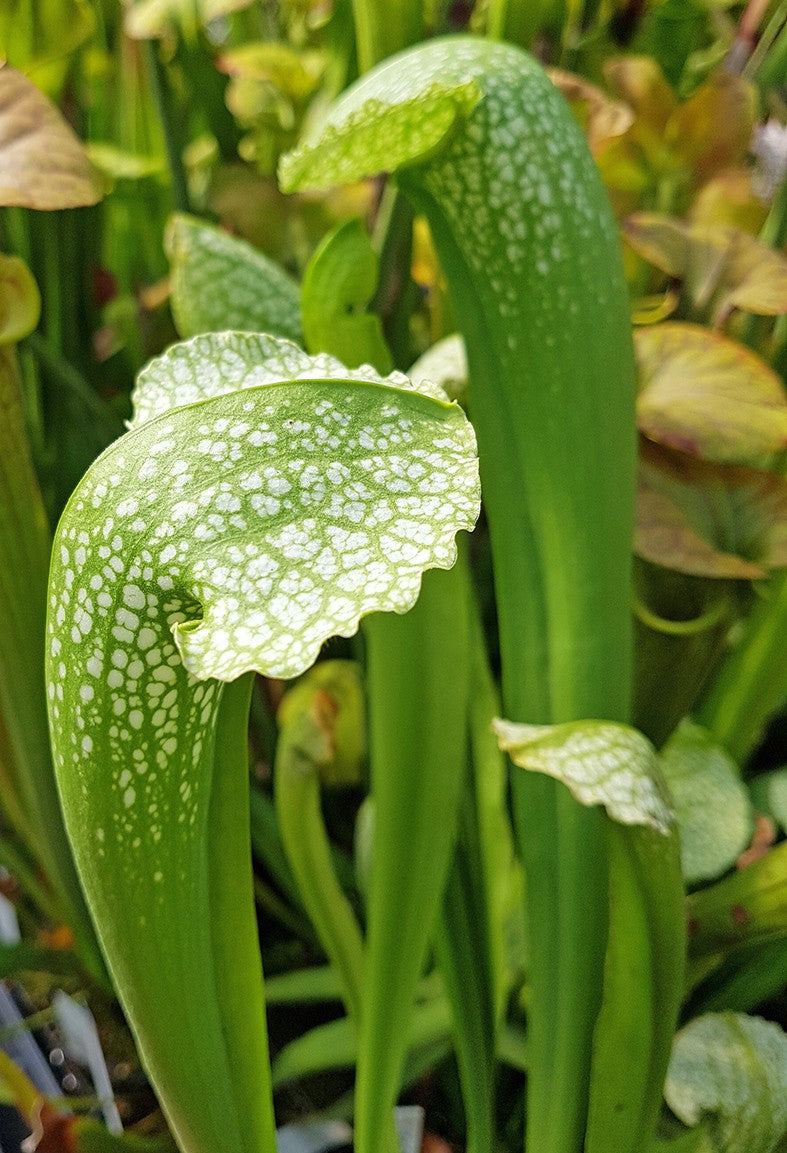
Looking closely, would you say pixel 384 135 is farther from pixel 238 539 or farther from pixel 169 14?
pixel 169 14

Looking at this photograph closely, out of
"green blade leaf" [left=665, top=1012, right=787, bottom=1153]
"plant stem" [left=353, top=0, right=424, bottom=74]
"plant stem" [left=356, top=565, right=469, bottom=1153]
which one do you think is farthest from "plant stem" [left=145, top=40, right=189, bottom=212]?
"green blade leaf" [left=665, top=1012, right=787, bottom=1153]

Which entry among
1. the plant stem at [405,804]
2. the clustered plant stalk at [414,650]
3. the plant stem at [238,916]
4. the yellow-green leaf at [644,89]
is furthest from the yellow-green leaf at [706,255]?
the plant stem at [238,916]

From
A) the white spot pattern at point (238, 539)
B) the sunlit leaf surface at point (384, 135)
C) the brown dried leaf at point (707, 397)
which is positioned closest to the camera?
the white spot pattern at point (238, 539)

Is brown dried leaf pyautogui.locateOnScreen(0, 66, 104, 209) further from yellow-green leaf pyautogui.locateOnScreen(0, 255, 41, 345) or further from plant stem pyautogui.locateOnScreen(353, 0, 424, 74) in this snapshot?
plant stem pyautogui.locateOnScreen(353, 0, 424, 74)

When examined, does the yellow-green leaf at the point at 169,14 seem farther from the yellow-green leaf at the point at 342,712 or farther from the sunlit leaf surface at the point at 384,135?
the yellow-green leaf at the point at 342,712

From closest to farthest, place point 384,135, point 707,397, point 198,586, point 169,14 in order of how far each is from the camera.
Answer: point 198,586
point 384,135
point 707,397
point 169,14

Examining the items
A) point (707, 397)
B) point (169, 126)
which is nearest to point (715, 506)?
point (707, 397)

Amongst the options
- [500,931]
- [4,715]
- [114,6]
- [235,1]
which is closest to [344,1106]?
[500,931]
